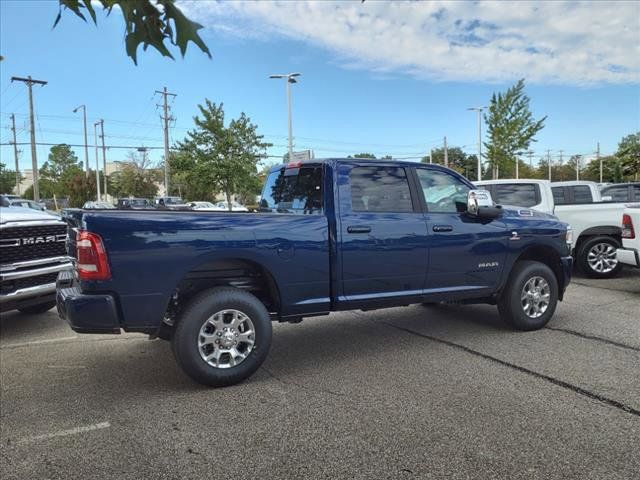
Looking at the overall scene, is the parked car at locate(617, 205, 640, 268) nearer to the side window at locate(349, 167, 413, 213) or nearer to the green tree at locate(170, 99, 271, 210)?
the side window at locate(349, 167, 413, 213)

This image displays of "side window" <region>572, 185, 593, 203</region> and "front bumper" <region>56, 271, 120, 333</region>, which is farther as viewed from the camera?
"side window" <region>572, 185, 593, 203</region>

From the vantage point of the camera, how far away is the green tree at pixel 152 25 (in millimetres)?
1617

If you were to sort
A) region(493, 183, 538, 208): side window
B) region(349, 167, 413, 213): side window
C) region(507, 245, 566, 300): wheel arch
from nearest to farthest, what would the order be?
region(349, 167, 413, 213): side window < region(507, 245, 566, 300): wheel arch < region(493, 183, 538, 208): side window

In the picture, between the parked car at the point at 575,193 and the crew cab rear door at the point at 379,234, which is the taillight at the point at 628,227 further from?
the crew cab rear door at the point at 379,234

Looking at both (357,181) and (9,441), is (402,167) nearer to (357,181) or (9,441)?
(357,181)

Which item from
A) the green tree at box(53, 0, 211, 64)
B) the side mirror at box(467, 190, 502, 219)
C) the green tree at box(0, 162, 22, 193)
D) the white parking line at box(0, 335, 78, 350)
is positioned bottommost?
the white parking line at box(0, 335, 78, 350)

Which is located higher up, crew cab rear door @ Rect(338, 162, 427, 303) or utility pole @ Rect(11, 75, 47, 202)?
utility pole @ Rect(11, 75, 47, 202)

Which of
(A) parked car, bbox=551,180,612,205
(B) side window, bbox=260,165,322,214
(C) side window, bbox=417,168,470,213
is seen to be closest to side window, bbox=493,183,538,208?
(A) parked car, bbox=551,180,612,205

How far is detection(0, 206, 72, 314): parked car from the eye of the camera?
584 centimetres

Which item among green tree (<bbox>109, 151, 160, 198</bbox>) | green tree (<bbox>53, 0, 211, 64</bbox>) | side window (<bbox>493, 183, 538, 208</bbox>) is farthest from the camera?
green tree (<bbox>109, 151, 160, 198</bbox>)

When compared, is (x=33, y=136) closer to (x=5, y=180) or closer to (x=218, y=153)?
(x=218, y=153)

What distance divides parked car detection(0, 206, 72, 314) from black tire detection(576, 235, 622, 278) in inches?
350

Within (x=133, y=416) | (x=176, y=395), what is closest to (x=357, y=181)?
(x=176, y=395)

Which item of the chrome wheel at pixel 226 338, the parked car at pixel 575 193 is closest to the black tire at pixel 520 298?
the chrome wheel at pixel 226 338
